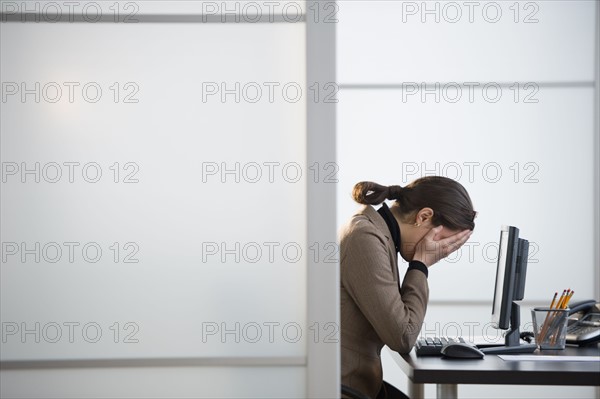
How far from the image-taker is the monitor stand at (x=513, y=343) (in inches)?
90.6

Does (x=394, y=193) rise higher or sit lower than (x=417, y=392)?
higher

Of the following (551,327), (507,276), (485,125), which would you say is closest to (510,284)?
(507,276)

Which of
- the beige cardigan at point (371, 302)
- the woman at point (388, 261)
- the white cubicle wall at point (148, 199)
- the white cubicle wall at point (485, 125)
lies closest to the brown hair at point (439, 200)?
the woman at point (388, 261)

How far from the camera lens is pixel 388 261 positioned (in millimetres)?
2389

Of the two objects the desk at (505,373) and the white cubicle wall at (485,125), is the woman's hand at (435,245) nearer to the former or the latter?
the desk at (505,373)

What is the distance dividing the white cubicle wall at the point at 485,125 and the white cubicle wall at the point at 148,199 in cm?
228

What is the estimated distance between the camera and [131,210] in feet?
5.96

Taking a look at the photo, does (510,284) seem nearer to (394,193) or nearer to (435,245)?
(435,245)

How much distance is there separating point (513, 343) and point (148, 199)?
4.36 ft

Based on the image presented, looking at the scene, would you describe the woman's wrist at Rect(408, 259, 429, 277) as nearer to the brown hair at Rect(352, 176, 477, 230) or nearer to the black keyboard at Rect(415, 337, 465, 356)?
the brown hair at Rect(352, 176, 477, 230)

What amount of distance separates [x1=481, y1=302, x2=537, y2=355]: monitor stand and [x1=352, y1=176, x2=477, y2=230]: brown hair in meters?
0.33

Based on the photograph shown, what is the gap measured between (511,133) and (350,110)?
92 centimetres

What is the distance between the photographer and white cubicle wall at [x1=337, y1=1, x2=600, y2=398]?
13.3 ft

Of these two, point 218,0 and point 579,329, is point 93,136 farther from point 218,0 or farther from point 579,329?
point 579,329
